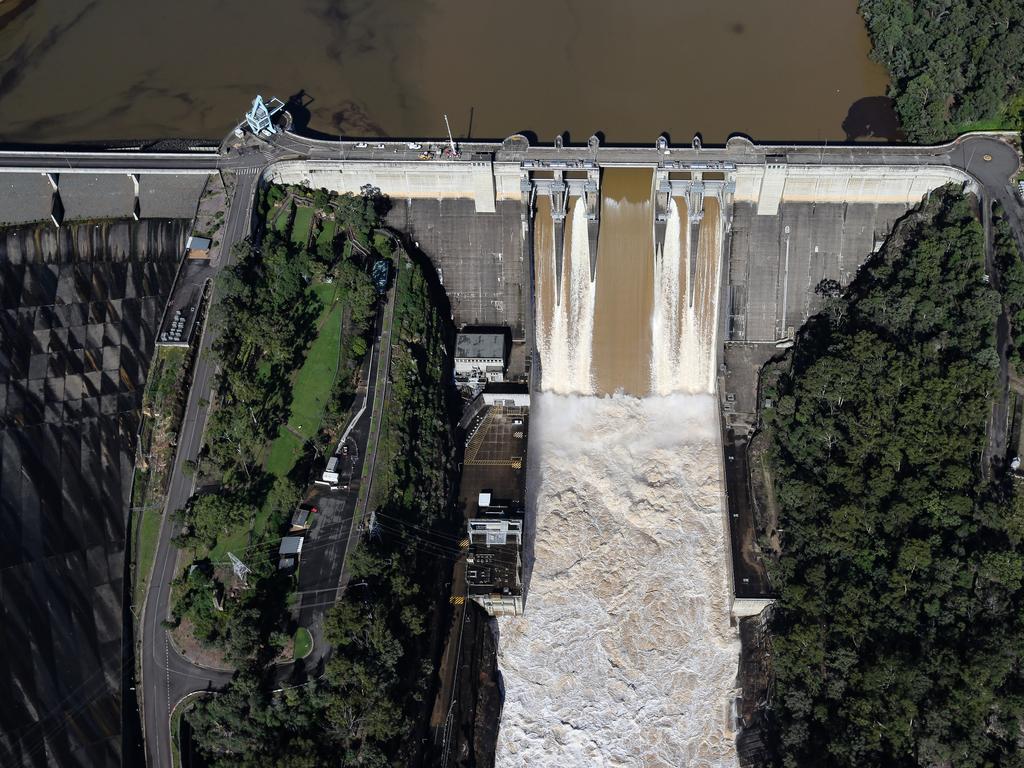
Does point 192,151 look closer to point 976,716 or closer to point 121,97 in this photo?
point 121,97

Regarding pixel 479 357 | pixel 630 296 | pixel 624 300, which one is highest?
pixel 630 296

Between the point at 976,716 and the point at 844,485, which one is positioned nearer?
the point at 976,716

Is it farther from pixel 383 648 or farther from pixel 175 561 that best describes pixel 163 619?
pixel 383 648

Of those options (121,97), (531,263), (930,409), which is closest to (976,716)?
(930,409)

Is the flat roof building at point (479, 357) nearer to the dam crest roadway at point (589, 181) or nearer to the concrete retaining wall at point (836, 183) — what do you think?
the dam crest roadway at point (589, 181)

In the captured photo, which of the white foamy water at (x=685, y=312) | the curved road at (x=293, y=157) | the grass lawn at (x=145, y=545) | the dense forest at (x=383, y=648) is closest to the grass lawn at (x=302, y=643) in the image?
the dense forest at (x=383, y=648)

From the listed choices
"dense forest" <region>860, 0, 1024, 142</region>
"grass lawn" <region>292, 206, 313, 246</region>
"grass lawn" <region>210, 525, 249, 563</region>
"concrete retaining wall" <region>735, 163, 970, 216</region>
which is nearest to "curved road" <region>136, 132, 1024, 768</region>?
"concrete retaining wall" <region>735, 163, 970, 216</region>

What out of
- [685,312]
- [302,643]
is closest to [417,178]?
[685,312]
